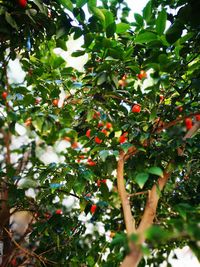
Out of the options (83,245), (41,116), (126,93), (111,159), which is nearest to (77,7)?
(126,93)

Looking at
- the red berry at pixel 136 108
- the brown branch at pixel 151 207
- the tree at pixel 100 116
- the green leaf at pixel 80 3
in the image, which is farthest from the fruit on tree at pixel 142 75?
the brown branch at pixel 151 207

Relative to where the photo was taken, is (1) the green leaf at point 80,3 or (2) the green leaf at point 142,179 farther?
(1) the green leaf at point 80,3

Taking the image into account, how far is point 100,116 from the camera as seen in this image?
1179 mm

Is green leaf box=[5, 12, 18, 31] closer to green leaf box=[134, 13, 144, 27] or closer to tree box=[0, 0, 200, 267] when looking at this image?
tree box=[0, 0, 200, 267]

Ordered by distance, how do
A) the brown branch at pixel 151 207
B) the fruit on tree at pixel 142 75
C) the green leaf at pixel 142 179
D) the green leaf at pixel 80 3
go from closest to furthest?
1. the green leaf at pixel 142 179
2. the brown branch at pixel 151 207
3. the green leaf at pixel 80 3
4. the fruit on tree at pixel 142 75

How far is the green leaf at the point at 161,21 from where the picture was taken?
1.10 meters

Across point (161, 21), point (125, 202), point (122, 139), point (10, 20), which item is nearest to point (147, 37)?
point (161, 21)

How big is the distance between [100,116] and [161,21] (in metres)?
0.43

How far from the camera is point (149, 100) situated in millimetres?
1255

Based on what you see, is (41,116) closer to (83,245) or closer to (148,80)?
(148,80)

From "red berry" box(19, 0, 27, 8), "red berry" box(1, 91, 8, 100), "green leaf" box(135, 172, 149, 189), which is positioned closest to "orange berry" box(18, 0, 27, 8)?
"red berry" box(19, 0, 27, 8)

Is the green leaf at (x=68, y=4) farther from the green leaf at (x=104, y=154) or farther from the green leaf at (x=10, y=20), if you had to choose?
the green leaf at (x=104, y=154)

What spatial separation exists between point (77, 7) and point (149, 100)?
0.49m

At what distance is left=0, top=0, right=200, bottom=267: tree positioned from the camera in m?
1.00
